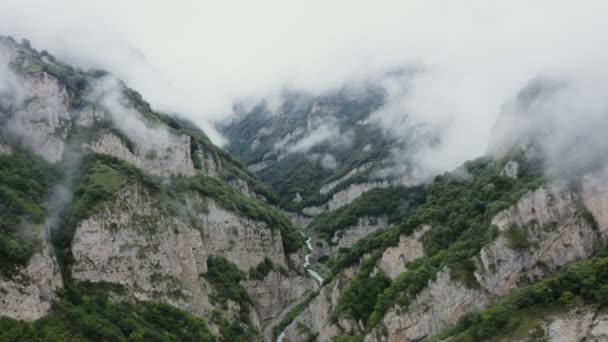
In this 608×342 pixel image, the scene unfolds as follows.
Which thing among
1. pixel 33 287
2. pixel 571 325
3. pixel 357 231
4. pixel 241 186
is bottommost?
pixel 571 325

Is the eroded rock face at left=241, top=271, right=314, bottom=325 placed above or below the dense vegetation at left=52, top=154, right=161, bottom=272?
below

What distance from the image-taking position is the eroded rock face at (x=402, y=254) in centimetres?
9400

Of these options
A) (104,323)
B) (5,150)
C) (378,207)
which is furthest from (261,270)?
(5,150)

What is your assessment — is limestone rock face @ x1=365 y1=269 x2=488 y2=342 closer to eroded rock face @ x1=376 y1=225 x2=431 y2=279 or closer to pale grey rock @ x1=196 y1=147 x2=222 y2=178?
eroded rock face @ x1=376 y1=225 x2=431 y2=279

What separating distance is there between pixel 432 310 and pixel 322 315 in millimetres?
27458

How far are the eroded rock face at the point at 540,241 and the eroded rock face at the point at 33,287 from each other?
58946 mm

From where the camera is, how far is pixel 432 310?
3162 inches

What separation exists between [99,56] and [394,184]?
96511 mm

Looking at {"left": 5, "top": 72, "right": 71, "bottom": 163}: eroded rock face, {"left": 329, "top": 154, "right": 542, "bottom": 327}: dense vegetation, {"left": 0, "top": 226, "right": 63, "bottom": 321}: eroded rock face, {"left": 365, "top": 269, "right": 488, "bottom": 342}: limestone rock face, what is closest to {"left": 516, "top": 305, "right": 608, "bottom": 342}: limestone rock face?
{"left": 365, "top": 269, "right": 488, "bottom": 342}: limestone rock face

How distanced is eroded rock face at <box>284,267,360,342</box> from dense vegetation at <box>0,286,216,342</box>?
17377mm

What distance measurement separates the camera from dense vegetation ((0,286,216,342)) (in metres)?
75.9

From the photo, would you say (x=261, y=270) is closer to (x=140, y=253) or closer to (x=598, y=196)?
(x=140, y=253)

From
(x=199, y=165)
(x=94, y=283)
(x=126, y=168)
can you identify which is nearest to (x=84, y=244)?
(x=94, y=283)

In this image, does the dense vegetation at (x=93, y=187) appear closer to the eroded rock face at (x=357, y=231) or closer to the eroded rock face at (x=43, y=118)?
the eroded rock face at (x=43, y=118)
